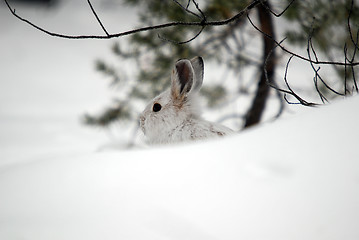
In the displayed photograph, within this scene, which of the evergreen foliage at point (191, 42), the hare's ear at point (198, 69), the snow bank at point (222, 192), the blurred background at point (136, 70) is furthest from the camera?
the blurred background at point (136, 70)

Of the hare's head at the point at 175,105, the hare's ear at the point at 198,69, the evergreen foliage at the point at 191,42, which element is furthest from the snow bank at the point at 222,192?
the evergreen foliage at the point at 191,42

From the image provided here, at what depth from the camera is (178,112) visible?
2371 mm

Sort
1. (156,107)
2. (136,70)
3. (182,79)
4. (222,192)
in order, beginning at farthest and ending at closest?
(136,70)
(156,107)
(182,79)
(222,192)

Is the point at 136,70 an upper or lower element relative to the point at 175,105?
upper

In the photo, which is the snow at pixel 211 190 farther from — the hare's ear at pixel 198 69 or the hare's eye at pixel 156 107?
the hare's ear at pixel 198 69

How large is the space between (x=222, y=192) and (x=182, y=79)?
5.17 ft

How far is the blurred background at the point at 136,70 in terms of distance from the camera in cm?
312

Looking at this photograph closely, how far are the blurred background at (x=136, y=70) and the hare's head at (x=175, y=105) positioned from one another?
0.34m

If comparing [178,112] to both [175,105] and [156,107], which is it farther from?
[156,107]

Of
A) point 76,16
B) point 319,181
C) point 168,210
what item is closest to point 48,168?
point 168,210

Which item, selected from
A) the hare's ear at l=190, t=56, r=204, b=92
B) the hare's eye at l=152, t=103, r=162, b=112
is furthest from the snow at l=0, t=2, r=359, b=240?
the hare's ear at l=190, t=56, r=204, b=92

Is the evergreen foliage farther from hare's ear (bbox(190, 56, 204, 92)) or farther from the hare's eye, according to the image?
the hare's eye

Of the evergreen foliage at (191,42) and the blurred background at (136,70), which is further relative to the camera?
the blurred background at (136,70)

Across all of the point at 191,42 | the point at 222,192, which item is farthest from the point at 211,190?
the point at 191,42
